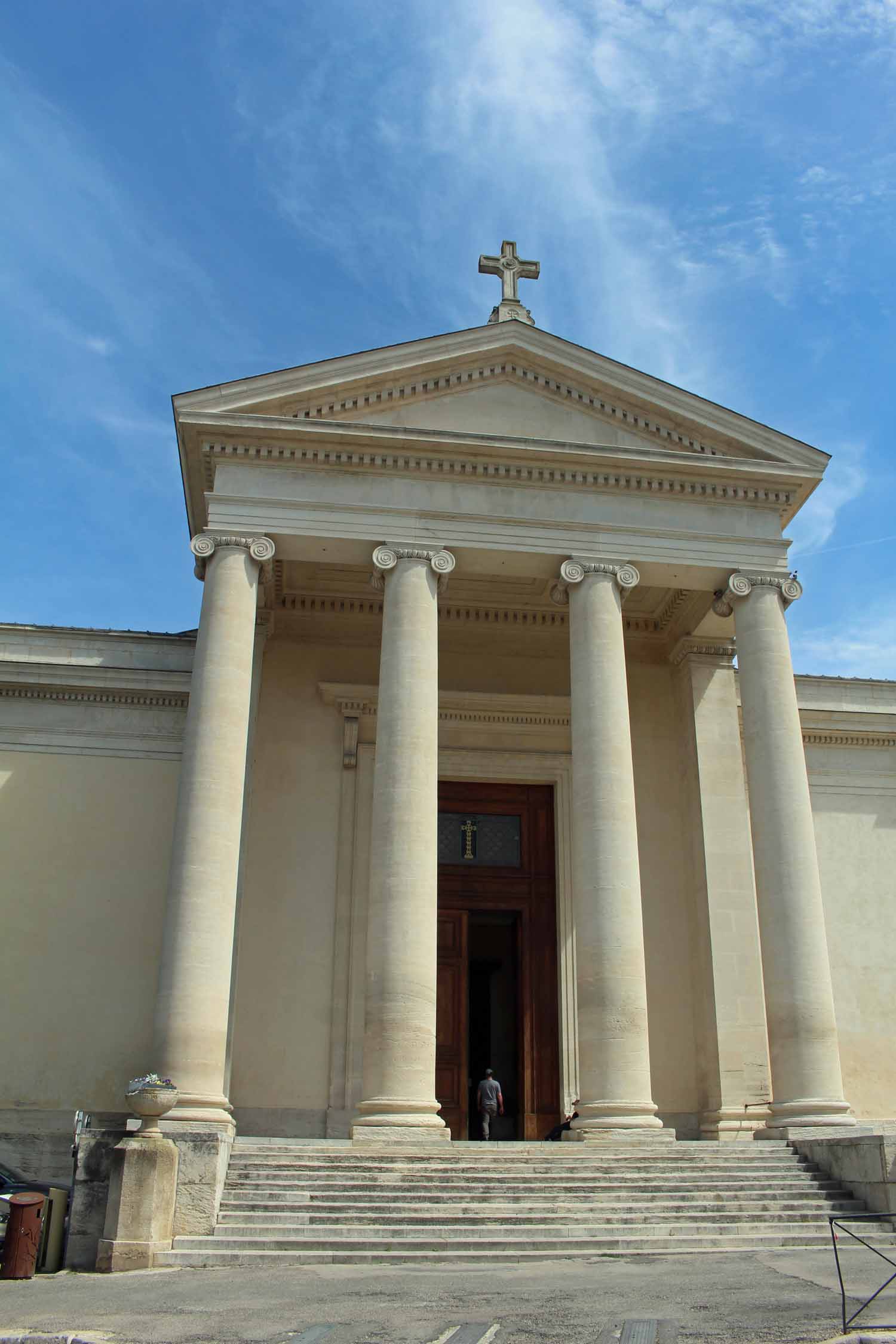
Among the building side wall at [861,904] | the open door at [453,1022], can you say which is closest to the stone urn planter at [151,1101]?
the open door at [453,1022]

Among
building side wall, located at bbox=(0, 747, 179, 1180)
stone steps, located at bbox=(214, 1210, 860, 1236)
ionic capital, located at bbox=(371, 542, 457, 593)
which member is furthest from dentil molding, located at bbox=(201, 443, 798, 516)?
stone steps, located at bbox=(214, 1210, 860, 1236)

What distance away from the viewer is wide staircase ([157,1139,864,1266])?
12.4 meters

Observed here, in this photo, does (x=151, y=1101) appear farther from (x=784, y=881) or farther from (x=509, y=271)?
(x=509, y=271)

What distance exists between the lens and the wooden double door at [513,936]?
21.4m

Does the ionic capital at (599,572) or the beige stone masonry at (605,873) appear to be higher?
the ionic capital at (599,572)

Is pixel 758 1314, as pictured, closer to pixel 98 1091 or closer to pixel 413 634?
pixel 413 634

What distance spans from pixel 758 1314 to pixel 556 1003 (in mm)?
13560

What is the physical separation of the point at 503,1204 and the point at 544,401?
43.9 ft

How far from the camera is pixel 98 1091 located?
789 inches

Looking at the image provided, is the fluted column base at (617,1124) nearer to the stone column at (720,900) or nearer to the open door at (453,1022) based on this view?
the stone column at (720,900)

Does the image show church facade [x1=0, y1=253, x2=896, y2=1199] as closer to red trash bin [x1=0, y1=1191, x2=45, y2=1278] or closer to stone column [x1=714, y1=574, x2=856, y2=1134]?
stone column [x1=714, y1=574, x2=856, y2=1134]

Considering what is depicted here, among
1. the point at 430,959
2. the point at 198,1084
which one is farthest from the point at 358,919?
the point at 198,1084

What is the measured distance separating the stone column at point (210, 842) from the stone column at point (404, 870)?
2.04m

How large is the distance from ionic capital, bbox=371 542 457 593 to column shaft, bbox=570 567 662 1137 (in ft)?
7.33
